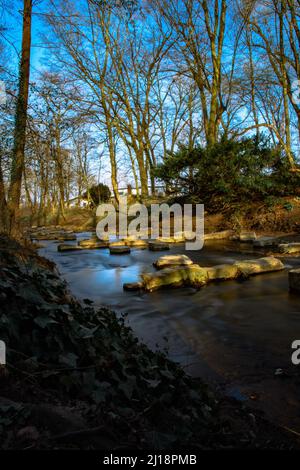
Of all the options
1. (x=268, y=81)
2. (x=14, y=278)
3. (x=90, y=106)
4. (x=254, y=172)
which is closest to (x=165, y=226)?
(x=254, y=172)

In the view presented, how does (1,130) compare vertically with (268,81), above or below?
below

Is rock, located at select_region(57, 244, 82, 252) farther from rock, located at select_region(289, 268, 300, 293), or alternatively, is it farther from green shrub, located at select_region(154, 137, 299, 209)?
rock, located at select_region(289, 268, 300, 293)

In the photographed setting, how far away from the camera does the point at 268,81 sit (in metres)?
16.0

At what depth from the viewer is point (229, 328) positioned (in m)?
4.20

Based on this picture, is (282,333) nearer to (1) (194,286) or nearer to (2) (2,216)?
(1) (194,286)

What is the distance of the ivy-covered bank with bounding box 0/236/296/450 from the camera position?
1449 mm

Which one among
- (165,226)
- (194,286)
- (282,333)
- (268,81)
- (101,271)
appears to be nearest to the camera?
(282,333)

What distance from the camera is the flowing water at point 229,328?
2754 millimetres

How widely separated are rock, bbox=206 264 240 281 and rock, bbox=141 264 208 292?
224mm

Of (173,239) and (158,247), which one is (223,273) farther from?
(173,239)

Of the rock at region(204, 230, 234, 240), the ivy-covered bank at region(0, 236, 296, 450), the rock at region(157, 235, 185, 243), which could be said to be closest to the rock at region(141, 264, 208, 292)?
the ivy-covered bank at region(0, 236, 296, 450)

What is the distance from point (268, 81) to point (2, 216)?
15.3m

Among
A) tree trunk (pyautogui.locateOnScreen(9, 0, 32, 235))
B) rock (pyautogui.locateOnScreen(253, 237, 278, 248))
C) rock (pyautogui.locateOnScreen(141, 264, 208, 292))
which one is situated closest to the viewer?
rock (pyautogui.locateOnScreen(141, 264, 208, 292))

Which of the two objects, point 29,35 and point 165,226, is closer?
point 29,35
